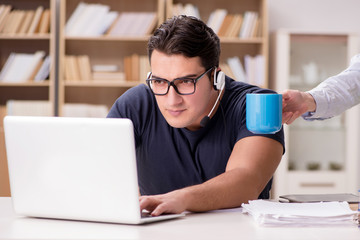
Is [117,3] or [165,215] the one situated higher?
[117,3]

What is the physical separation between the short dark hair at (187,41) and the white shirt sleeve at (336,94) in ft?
1.28

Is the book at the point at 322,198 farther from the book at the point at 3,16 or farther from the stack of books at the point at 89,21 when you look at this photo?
the book at the point at 3,16

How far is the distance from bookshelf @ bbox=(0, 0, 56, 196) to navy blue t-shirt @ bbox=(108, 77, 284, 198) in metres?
2.57

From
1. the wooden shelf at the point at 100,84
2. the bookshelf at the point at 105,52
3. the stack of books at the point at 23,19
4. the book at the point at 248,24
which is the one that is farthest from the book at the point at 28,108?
the book at the point at 248,24

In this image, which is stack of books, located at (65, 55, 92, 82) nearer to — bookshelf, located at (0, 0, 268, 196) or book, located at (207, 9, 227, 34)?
bookshelf, located at (0, 0, 268, 196)

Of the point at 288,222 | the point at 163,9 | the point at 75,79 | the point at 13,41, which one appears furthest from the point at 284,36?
the point at 288,222

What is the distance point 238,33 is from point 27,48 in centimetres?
185

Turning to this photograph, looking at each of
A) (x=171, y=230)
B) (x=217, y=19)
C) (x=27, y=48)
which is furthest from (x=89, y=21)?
(x=171, y=230)

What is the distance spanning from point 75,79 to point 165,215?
328 centimetres

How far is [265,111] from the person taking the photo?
1474 millimetres

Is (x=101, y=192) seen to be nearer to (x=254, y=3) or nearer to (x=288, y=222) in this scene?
(x=288, y=222)

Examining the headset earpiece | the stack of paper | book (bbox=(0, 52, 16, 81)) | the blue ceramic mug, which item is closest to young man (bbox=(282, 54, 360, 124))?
the headset earpiece

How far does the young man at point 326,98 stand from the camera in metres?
1.81

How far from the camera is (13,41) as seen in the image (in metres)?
4.61
